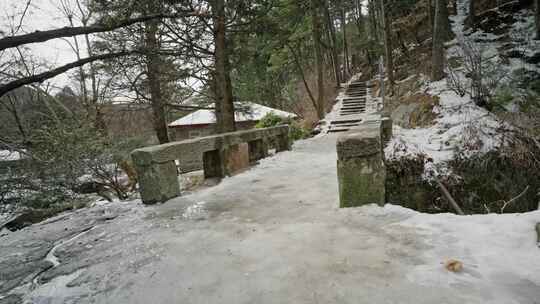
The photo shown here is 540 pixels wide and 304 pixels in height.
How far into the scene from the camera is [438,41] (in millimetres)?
7270

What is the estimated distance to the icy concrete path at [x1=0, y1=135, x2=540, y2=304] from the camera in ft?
4.53

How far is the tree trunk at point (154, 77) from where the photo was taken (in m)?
4.78

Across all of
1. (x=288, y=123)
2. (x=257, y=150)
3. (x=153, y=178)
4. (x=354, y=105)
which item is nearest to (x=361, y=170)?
(x=153, y=178)

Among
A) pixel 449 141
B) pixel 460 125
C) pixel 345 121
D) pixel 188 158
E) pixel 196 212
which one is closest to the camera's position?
pixel 196 212

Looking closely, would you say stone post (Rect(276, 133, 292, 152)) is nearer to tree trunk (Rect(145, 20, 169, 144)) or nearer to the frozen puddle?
tree trunk (Rect(145, 20, 169, 144))

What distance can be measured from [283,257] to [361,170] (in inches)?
44.6

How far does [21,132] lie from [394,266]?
5.74m

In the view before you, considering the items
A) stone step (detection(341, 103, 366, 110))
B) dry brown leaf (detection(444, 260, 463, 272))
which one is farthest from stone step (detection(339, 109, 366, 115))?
dry brown leaf (detection(444, 260, 463, 272))

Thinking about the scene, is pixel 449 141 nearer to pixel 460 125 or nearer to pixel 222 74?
pixel 460 125

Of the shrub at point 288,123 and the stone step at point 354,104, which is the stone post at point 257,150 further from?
the stone step at point 354,104

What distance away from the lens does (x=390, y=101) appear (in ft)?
34.8

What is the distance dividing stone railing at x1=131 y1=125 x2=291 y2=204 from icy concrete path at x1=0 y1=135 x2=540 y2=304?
47cm

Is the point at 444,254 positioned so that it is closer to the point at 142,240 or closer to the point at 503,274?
the point at 503,274

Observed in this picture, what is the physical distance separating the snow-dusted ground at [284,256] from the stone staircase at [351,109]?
7735mm
